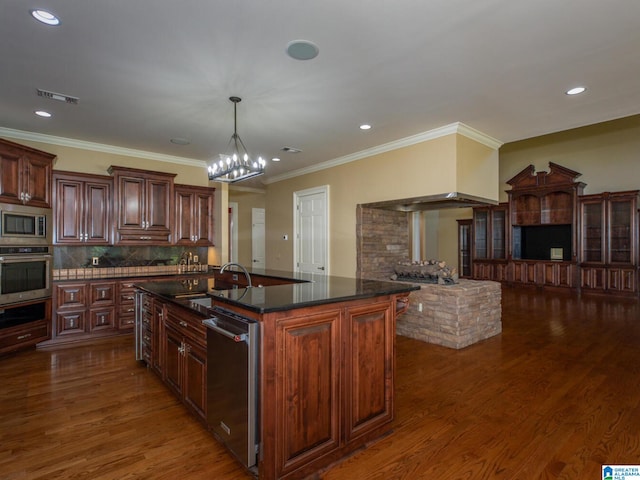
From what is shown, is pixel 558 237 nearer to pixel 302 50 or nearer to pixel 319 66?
pixel 319 66

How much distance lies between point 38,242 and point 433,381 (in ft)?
15.5

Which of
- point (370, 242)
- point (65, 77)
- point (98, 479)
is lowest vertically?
point (98, 479)

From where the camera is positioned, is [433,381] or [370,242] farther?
[370,242]

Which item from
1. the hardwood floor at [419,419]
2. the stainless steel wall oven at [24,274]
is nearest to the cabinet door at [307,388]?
the hardwood floor at [419,419]

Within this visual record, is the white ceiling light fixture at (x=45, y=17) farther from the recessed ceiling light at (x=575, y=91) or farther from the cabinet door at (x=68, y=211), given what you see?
the recessed ceiling light at (x=575, y=91)

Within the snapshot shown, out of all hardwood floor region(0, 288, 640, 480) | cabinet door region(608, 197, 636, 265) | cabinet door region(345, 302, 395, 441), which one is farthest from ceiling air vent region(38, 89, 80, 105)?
cabinet door region(608, 197, 636, 265)

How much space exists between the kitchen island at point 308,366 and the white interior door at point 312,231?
12.0ft

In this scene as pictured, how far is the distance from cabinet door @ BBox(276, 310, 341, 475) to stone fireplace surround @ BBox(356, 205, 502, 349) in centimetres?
259

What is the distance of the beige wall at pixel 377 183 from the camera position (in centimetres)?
440

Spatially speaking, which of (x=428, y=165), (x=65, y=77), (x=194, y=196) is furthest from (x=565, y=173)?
(x=65, y=77)

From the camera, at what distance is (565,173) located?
8.09m

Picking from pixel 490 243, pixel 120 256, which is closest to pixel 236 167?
pixel 120 256

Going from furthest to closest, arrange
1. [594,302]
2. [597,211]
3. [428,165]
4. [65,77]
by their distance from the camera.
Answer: [597,211] → [594,302] → [428,165] → [65,77]

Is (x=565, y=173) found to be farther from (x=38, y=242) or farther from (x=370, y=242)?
(x=38, y=242)
